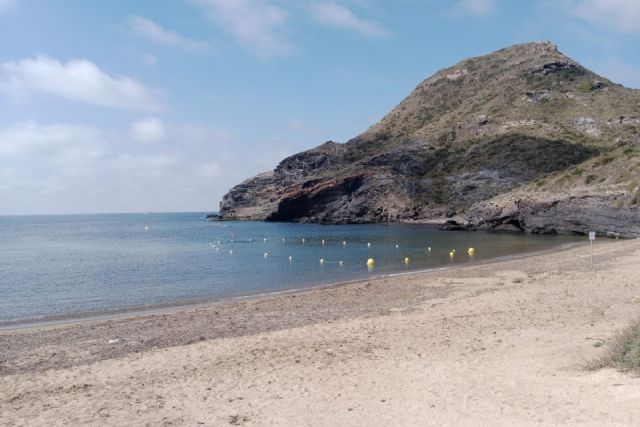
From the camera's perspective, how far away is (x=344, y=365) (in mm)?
11297

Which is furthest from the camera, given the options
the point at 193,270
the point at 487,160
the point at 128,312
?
the point at 487,160

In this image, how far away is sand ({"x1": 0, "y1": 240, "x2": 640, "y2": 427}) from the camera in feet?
27.1

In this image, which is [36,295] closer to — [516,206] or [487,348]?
[487,348]

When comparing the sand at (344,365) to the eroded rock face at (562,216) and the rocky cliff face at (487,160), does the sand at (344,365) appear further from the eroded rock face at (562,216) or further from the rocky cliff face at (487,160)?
the rocky cliff face at (487,160)

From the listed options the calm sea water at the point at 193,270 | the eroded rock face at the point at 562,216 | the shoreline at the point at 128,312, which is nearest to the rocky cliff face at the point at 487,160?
the eroded rock face at the point at 562,216

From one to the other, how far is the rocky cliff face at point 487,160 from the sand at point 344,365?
4348 centimetres

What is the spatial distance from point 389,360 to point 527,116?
330 ft

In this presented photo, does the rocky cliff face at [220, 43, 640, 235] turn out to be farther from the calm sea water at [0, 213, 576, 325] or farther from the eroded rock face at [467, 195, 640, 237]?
the calm sea water at [0, 213, 576, 325]

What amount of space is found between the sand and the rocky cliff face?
43482 mm

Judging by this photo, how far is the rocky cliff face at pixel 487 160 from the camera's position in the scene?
61.6 metres

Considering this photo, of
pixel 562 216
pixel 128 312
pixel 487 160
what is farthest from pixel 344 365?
pixel 487 160

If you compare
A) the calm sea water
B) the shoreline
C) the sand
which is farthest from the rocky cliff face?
the sand

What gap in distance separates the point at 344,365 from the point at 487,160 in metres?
88.2

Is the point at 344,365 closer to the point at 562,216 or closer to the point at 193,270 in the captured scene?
the point at 193,270
